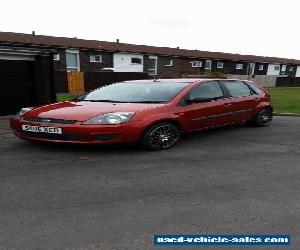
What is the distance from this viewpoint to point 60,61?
26.2 m

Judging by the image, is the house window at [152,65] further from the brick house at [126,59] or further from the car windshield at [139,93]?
the car windshield at [139,93]

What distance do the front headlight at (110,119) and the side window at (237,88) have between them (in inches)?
119

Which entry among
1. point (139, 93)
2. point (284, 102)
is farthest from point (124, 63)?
point (139, 93)

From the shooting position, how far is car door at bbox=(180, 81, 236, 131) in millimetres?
6691

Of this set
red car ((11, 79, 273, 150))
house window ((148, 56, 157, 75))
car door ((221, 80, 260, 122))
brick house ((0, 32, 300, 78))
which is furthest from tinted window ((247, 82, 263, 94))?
house window ((148, 56, 157, 75))

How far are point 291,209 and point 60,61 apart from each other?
2463cm

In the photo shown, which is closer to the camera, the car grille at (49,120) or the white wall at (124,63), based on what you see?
the car grille at (49,120)

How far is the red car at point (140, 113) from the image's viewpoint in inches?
225

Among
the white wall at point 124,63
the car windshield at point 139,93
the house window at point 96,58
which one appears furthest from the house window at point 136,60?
the car windshield at point 139,93

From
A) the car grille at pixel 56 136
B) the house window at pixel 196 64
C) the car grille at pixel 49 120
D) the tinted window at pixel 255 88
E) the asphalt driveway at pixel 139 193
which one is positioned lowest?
the house window at pixel 196 64

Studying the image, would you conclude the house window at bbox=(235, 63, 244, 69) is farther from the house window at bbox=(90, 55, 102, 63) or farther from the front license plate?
the front license plate

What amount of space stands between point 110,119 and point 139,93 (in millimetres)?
1309

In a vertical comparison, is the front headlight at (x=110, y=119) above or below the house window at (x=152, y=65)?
above

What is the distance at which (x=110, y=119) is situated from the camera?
5.75m
